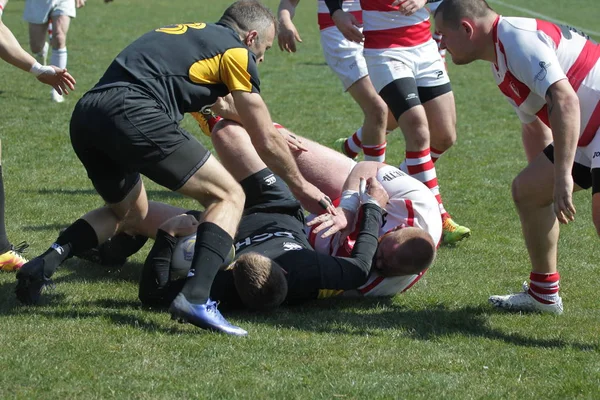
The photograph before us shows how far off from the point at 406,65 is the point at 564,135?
9.06 feet

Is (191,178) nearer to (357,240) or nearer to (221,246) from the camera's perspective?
(221,246)

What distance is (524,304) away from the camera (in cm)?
503

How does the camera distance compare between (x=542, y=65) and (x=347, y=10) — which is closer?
(x=542, y=65)

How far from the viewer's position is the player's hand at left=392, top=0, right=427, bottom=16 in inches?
264

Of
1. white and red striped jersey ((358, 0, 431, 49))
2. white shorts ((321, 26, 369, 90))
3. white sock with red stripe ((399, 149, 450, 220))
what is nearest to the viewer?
white sock with red stripe ((399, 149, 450, 220))

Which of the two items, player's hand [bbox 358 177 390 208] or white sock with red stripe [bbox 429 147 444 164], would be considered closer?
player's hand [bbox 358 177 390 208]

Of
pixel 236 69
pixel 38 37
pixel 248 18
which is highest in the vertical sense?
pixel 248 18

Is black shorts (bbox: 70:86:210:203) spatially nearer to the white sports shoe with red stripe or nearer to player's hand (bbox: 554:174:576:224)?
player's hand (bbox: 554:174:576:224)

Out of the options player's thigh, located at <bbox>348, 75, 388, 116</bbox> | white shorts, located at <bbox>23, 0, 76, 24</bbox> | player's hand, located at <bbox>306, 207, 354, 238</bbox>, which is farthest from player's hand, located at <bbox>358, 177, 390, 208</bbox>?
white shorts, located at <bbox>23, 0, 76, 24</bbox>

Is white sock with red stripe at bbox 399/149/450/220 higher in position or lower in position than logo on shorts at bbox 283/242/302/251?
lower

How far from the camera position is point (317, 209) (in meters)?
5.56

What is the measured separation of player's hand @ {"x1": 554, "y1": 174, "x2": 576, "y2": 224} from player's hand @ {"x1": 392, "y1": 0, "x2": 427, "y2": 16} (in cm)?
287

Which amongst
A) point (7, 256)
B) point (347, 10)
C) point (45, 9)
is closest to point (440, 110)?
point (347, 10)

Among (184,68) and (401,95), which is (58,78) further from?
(401,95)
